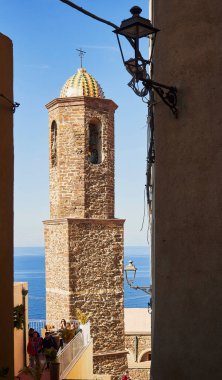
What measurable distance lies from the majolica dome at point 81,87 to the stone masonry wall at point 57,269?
496 centimetres

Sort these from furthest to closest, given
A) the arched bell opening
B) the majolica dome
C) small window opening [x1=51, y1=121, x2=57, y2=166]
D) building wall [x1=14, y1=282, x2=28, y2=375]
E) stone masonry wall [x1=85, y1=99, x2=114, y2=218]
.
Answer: small window opening [x1=51, y1=121, x2=57, y2=166], the arched bell opening, the majolica dome, stone masonry wall [x1=85, y1=99, x2=114, y2=218], building wall [x1=14, y1=282, x2=28, y2=375]

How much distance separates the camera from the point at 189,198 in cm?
548

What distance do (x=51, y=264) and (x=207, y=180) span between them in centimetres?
1824

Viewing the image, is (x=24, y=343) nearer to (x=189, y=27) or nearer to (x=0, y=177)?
(x=0, y=177)

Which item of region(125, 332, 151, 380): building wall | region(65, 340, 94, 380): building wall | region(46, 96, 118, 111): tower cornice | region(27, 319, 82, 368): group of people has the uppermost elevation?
region(46, 96, 118, 111): tower cornice

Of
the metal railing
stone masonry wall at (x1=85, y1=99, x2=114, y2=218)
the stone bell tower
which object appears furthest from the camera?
stone masonry wall at (x1=85, y1=99, x2=114, y2=218)

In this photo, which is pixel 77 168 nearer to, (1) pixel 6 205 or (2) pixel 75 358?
(2) pixel 75 358

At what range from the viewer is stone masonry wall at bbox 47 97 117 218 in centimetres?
2244

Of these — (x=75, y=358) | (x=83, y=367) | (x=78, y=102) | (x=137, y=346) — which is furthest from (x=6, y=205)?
(x=137, y=346)

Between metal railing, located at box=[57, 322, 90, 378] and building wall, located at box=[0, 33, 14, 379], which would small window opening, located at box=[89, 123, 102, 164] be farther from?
building wall, located at box=[0, 33, 14, 379]

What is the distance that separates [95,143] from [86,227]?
3.38 meters

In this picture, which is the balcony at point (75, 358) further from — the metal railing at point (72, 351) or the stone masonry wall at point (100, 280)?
the stone masonry wall at point (100, 280)

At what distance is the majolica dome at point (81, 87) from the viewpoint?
2291 cm

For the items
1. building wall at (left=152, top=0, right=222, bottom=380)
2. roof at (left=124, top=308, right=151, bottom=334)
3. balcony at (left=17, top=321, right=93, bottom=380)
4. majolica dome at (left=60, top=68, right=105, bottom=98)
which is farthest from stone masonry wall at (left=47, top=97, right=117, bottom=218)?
building wall at (left=152, top=0, right=222, bottom=380)
